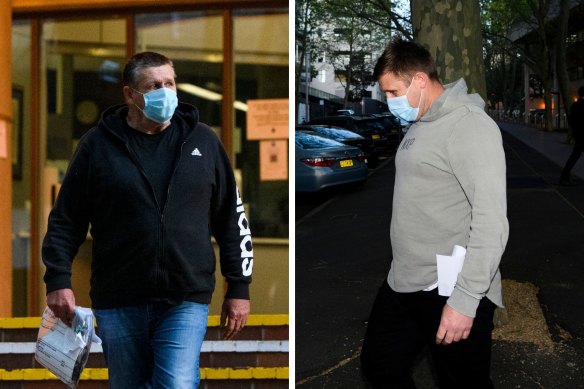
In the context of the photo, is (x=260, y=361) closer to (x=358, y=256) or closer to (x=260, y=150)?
(x=260, y=150)

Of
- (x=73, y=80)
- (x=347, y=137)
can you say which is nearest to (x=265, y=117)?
(x=73, y=80)

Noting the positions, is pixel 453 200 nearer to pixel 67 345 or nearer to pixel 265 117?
pixel 67 345

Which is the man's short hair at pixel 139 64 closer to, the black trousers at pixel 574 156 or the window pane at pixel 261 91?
the window pane at pixel 261 91

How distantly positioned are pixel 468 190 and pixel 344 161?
13.0 meters

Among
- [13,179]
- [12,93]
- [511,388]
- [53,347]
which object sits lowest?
[511,388]

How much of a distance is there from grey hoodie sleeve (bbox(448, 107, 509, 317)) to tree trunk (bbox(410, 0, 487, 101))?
3086mm

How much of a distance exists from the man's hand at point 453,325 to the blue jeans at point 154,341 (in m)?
1.18

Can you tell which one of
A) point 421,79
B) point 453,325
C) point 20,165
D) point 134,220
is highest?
point 421,79

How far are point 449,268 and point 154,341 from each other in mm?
1354

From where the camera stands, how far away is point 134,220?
3.59 metres

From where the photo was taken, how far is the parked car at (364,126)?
1003 inches

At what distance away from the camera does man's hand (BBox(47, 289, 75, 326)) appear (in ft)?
12.2

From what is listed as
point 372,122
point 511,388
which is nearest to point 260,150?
point 511,388

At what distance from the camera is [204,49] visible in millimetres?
5809
